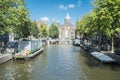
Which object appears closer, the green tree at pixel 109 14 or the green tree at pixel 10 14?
the green tree at pixel 109 14

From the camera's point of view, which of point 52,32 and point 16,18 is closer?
point 16,18

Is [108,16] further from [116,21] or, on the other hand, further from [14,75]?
[14,75]

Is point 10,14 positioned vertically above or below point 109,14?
above

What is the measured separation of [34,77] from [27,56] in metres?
19.4

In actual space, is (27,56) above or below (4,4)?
below

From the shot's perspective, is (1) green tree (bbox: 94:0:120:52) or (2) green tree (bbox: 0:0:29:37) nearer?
(1) green tree (bbox: 94:0:120:52)

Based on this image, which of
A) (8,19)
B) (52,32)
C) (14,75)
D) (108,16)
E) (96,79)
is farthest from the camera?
(52,32)

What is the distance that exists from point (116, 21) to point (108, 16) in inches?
80.1

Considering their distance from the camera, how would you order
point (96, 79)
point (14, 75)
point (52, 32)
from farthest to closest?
point (52, 32) → point (14, 75) → point (96, 79)

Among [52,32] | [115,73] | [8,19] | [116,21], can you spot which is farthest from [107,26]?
[52,32]

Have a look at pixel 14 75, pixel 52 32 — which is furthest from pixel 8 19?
pixel 52 32

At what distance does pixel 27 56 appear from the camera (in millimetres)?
52188

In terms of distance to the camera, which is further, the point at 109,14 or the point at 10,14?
the point at 10,14

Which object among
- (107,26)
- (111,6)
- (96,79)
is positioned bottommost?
(96,79)
